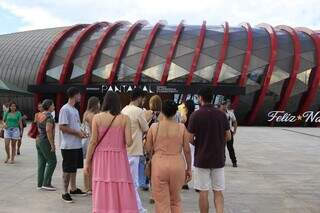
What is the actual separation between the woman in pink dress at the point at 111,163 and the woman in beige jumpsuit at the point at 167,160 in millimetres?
294

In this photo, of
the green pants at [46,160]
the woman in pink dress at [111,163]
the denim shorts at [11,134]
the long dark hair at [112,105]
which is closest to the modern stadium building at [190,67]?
the denim shorts at [11,134]

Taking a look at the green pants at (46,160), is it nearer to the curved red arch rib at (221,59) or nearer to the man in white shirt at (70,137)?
the man in white shirt at (70,137)

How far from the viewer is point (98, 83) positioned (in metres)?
41.6

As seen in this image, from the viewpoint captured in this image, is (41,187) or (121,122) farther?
(41,187)

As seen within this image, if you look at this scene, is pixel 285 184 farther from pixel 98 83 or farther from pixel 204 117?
pixel 98 83

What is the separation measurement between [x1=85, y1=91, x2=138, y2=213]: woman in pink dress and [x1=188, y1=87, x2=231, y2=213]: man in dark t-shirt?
2.84 feet

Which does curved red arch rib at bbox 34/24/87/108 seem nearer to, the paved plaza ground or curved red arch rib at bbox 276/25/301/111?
curved red arch rib at bbox 276/25/301/111

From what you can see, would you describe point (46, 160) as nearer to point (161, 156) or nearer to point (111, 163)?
point (111, 163)

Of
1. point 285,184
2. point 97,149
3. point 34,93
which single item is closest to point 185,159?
point 97,149

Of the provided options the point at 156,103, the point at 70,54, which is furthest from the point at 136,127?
the point at 70,54

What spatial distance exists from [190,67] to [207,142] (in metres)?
34.6

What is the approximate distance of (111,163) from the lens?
5.74 m

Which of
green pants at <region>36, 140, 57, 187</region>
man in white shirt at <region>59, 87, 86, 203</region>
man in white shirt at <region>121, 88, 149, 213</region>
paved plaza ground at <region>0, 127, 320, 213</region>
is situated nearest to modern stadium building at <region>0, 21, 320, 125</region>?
paved plaza ground at <region>0, 127, 320, 213</region>

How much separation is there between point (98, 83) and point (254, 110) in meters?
12.8
